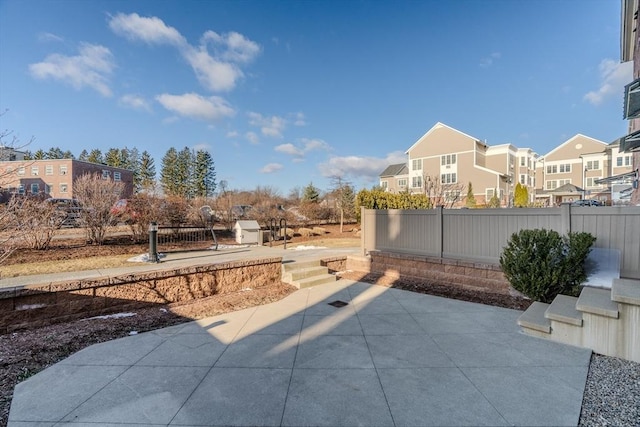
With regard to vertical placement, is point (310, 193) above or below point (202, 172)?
below

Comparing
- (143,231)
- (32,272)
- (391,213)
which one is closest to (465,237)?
(391,213)

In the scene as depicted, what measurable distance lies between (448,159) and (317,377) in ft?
120

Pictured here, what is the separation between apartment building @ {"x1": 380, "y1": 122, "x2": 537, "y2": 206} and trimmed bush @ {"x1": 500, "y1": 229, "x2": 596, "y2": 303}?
26.7 m

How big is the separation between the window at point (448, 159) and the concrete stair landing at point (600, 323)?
3352 cm

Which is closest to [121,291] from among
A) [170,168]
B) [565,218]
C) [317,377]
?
[317,377]

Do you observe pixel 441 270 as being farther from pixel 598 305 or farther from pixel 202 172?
pixel 202 172

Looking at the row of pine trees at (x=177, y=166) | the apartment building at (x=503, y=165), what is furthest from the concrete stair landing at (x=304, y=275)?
the row of pine trees at (x=177, y=166)

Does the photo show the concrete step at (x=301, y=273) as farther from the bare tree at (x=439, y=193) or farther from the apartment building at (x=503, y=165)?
the apartment building at (x=503, y=165)

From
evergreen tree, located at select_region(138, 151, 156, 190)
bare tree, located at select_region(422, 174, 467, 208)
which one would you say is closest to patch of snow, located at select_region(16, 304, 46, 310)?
bare tree, located at select_region(422, 174, 467, 208)

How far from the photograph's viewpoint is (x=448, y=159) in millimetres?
34562

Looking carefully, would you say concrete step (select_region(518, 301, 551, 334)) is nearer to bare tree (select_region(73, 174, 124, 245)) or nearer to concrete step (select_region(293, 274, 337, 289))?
concrete step (select_region(293, 274, 337, 289))

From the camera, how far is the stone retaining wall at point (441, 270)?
5844mm

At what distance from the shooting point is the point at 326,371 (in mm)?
2873

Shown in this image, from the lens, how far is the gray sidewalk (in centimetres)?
221
